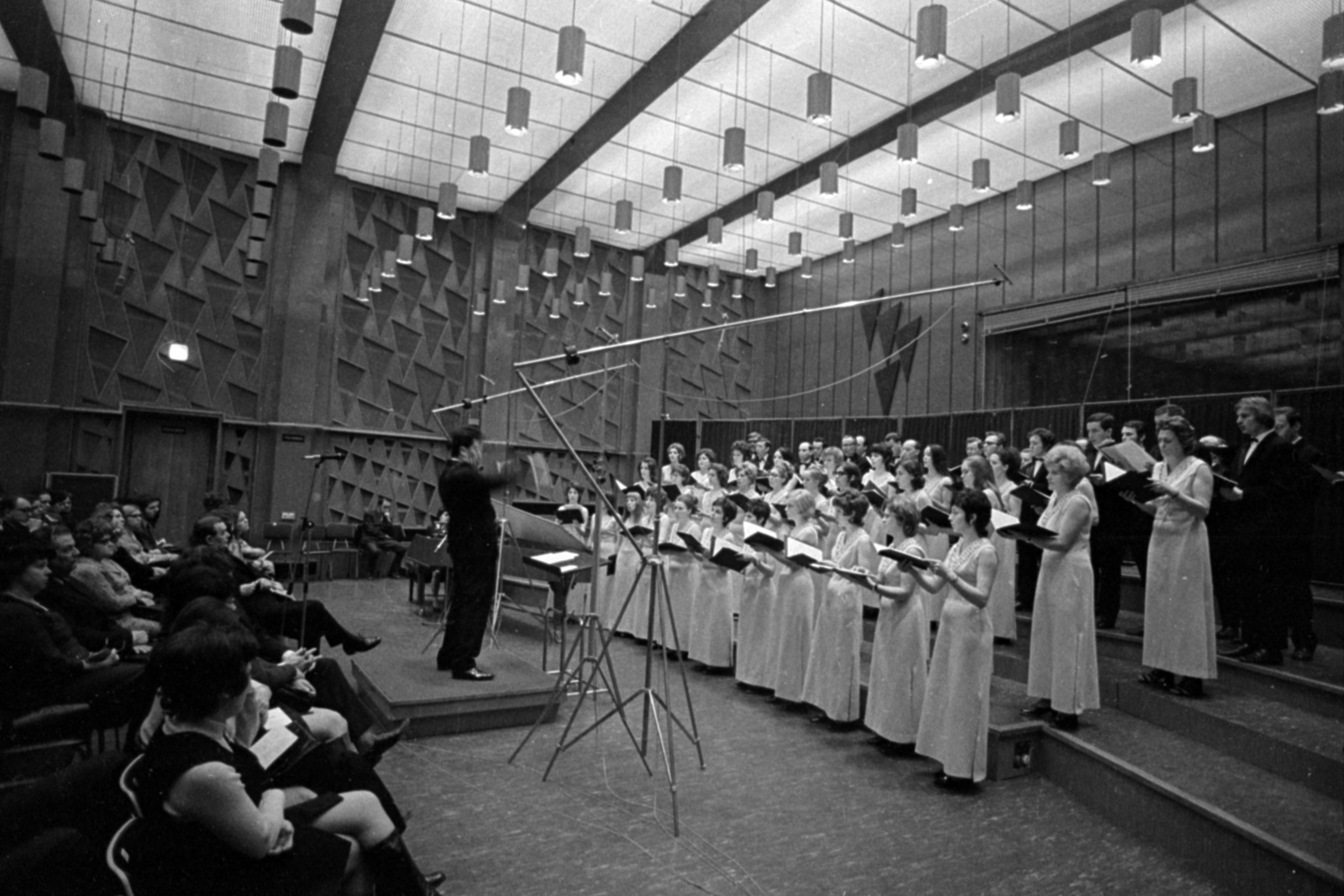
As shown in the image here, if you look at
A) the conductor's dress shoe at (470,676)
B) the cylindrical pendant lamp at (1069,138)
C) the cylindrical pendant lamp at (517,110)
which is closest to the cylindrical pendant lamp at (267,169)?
the cylindrical pendant lamp at (517,110)

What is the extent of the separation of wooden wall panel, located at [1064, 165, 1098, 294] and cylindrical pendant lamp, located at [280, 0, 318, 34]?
9622 millimetres

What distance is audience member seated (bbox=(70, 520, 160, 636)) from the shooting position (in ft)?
15.0

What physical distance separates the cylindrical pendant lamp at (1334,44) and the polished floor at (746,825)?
4434 millimetres

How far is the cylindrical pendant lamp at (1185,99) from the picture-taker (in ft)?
21.1

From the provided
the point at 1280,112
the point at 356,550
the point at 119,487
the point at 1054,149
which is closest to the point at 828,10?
the point at 1054,149

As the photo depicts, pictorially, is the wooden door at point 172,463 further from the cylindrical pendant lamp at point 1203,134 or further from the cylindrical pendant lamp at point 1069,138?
the cylindrical pendant lamp at point 1203,134

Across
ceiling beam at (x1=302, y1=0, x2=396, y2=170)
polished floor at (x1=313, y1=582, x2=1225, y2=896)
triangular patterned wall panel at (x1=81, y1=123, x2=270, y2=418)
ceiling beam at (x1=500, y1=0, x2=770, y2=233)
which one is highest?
ceiling beam at (x1=500, y1=0, x2=770, y2=233)

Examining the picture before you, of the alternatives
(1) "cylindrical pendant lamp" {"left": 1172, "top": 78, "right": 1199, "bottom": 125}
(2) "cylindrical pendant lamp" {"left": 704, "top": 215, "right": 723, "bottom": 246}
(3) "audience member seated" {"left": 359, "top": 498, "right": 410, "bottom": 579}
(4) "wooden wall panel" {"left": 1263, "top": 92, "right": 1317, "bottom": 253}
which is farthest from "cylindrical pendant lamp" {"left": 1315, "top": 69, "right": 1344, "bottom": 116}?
(3) "audience member seated" {"left": 359, "top": 498, "right": 410, "bottom": 579}

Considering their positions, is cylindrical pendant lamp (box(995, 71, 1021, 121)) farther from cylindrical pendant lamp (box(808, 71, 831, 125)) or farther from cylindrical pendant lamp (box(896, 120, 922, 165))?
cylindrical pendant lamp (box(808, 71, 831, 125))

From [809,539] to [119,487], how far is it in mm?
9818

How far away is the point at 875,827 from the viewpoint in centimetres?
334

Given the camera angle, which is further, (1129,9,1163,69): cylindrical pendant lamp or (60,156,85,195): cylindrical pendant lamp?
(60,156,85,195): cylindrical pendant lamp

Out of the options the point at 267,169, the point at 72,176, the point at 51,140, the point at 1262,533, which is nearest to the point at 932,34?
the point at 1262,533

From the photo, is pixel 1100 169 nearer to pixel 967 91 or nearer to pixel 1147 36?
pixel 967 91
